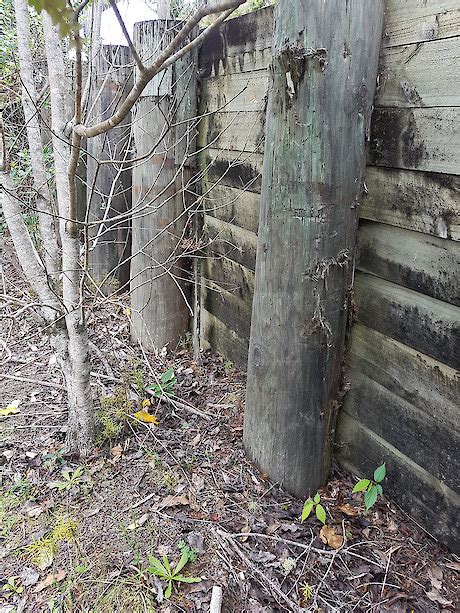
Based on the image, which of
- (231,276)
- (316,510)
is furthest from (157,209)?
(316,510)

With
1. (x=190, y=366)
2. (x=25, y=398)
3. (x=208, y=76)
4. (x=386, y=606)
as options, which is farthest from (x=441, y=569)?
(x=208, y=76)

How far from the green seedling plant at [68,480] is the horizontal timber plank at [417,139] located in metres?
2.02

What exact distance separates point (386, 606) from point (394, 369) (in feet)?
2.92

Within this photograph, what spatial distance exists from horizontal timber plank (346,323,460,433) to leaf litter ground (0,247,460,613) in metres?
0.56

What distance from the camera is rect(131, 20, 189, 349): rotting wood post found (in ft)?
10.8

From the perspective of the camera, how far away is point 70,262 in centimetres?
236

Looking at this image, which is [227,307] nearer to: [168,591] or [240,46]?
[240,46]

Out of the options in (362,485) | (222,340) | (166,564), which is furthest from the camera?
(222,340)

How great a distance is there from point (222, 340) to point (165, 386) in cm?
60

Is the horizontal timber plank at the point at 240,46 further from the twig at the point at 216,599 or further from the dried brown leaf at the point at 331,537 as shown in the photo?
the twig at the point at 216,599

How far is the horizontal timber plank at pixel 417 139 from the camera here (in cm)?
167

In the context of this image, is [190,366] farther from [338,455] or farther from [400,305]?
[400,305]

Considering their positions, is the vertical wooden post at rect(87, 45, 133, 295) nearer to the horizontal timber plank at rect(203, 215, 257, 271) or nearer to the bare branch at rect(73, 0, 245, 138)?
the horizontal timber plank at rect(203, 215, 257, 271)

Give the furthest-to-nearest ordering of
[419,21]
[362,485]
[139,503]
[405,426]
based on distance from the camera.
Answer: [139,503]
[362,485]
[405,426]
[419,21]
